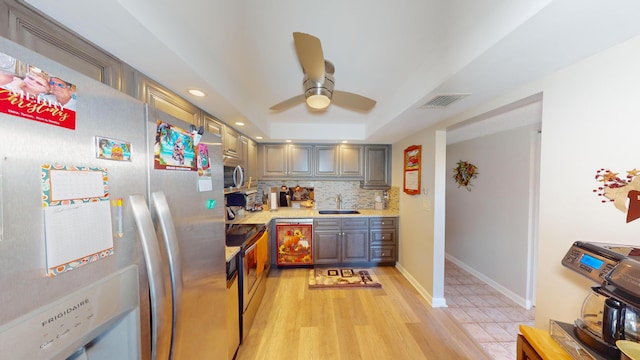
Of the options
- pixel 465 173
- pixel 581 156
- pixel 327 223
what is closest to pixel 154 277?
pixel 581 156

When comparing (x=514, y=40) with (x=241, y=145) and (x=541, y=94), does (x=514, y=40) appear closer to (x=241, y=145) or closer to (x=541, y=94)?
(x=541, y=94)

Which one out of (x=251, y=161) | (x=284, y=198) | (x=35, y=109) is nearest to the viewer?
(x=35, y=109)

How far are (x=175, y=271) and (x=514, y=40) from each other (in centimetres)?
167

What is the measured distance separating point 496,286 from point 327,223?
240cm

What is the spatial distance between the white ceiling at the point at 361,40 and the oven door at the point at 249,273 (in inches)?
52.6

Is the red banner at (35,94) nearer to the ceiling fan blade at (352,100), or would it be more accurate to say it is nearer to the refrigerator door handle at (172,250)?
the refrigerator door handle at (172,250)

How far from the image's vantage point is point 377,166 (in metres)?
3.72

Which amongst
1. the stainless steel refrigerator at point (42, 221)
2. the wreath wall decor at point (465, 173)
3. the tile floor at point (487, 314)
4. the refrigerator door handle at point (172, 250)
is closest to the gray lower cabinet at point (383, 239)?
the tile floor at point (487, 314)

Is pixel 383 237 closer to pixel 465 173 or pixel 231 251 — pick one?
pixel 465 173

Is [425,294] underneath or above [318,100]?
underneath

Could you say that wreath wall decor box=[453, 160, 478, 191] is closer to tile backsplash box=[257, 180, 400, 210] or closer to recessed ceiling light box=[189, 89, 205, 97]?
tile backsplash box=[257, 180, 400, 210]

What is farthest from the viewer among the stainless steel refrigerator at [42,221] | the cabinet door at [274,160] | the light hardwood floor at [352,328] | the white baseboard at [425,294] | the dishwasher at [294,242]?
the cabinet door at [274,160]

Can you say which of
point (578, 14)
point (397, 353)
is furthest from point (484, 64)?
point (397, 353)

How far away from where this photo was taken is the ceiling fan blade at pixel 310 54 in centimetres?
103
